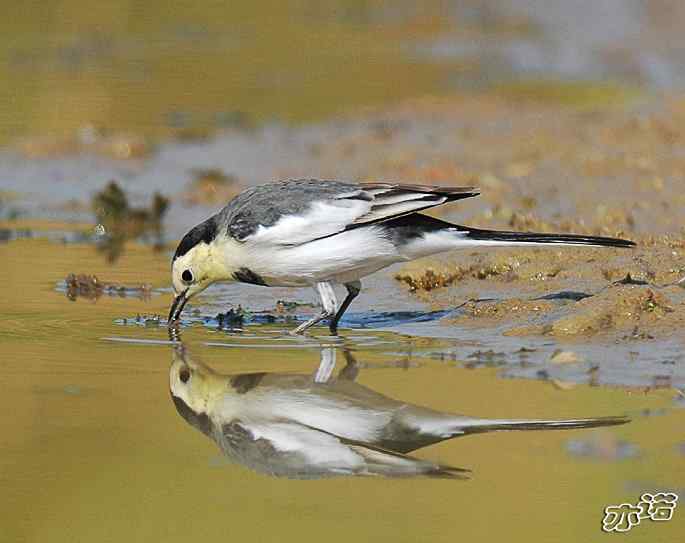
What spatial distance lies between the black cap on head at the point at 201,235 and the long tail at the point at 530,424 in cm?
261

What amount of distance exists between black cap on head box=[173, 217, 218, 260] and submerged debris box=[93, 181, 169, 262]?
362 centimetres

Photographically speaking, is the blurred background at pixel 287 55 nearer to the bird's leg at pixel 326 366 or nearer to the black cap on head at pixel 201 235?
the black cap on head at pixel 201 235

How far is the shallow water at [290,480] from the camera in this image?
5.31 meters

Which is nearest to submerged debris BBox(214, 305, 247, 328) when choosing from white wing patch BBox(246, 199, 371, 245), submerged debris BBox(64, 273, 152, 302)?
white wing patch BBox(246, 199, 371, 245)

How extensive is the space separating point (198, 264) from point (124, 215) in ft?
13.2

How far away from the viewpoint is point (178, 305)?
8.83m

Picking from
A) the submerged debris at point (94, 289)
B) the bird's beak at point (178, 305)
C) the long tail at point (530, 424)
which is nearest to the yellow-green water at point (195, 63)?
the submerged debris at point (94, 289)

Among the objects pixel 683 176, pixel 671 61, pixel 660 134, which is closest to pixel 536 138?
pixel 660 134

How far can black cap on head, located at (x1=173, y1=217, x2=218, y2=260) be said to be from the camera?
857 centimetres

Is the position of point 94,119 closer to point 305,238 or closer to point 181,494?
point 305,238

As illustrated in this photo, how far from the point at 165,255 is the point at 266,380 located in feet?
13.8

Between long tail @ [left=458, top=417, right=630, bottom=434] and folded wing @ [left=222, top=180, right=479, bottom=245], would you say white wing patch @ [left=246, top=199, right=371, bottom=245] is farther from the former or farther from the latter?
long tail @ [left=458, top=417, right=630, bottom=434]

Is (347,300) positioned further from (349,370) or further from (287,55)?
(287,55)

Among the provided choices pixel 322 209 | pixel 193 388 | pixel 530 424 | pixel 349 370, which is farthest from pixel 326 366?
pixel 530 424
